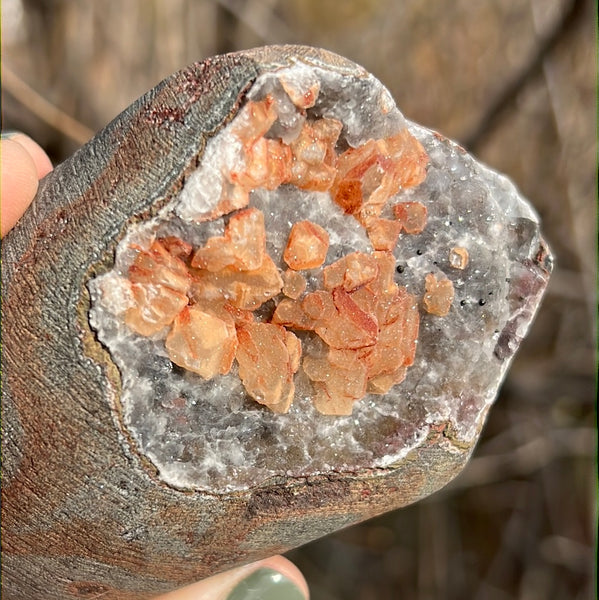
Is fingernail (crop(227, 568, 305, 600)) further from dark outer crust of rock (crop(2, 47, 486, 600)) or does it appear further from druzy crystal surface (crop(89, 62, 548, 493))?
druzy crystal surface (crop(89, 62, 548, 493))

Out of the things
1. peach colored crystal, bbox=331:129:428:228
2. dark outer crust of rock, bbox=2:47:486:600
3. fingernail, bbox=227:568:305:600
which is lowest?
fingernail, bbox=227:568:305:600

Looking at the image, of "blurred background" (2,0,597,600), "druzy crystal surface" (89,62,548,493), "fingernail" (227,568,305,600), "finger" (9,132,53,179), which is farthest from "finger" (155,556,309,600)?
"blurred background" (2,0,597,600)

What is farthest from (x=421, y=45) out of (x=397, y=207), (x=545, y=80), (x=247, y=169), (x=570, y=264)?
(x=247, y=169)

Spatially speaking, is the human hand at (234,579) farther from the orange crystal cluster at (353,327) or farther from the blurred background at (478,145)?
the blurred background at (478,145)

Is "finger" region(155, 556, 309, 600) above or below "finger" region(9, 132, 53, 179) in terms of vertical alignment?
below

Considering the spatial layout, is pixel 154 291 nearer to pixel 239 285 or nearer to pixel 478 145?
pixel 239 285

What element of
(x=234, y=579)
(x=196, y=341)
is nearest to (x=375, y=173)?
(x=196, y=341)

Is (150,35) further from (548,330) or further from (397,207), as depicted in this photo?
(548,330)
